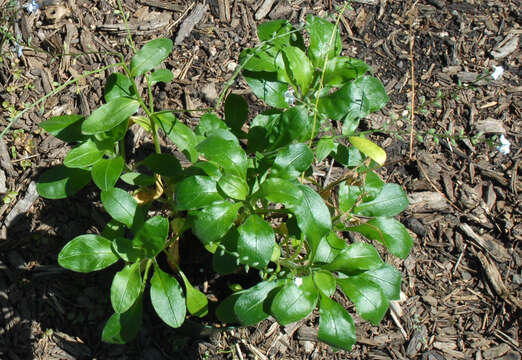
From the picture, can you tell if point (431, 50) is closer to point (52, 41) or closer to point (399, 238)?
point (399, 238)

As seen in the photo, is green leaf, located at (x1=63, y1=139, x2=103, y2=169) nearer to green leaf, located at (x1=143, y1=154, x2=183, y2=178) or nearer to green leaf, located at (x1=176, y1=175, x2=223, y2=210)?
green leaf, located at (x1=143, y1=154, x2=183, y2=178)

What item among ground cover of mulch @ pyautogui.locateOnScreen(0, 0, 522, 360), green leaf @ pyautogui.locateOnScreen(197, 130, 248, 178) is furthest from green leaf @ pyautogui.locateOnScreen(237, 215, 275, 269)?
ground cover of mulch @ pyautogui.locateOnScreen(0, 0, 522, 360)

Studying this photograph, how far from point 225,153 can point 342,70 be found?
2.04ft

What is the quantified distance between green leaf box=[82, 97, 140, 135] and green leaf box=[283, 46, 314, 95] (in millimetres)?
600

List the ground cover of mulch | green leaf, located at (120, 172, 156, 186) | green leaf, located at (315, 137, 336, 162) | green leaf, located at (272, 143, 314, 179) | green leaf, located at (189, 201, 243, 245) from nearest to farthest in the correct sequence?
green leaf, located at (189, 201, 243, 245), green leaf, located at (272, 143, 314, 179), green leaf, located at (315, 137, 336, 162), green leaf, located at (120, 172, 156, 186), the ground cover of mulch

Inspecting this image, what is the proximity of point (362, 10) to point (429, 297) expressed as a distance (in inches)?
69.6

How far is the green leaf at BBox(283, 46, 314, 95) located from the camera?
202 cm

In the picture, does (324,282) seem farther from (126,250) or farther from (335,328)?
(126,250)

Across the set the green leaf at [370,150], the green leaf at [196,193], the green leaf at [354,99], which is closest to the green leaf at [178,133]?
the green leaf at [196,193]

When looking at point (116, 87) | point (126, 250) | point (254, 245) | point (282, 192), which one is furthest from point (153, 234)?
point (116, 87)

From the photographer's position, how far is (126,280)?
1.94 meters

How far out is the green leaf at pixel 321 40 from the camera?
6.87ft

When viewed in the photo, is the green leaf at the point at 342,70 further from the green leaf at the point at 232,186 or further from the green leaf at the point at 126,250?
the green leaf at the point at 126,250

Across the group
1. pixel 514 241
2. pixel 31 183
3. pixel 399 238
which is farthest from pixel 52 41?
pixel 514 241
